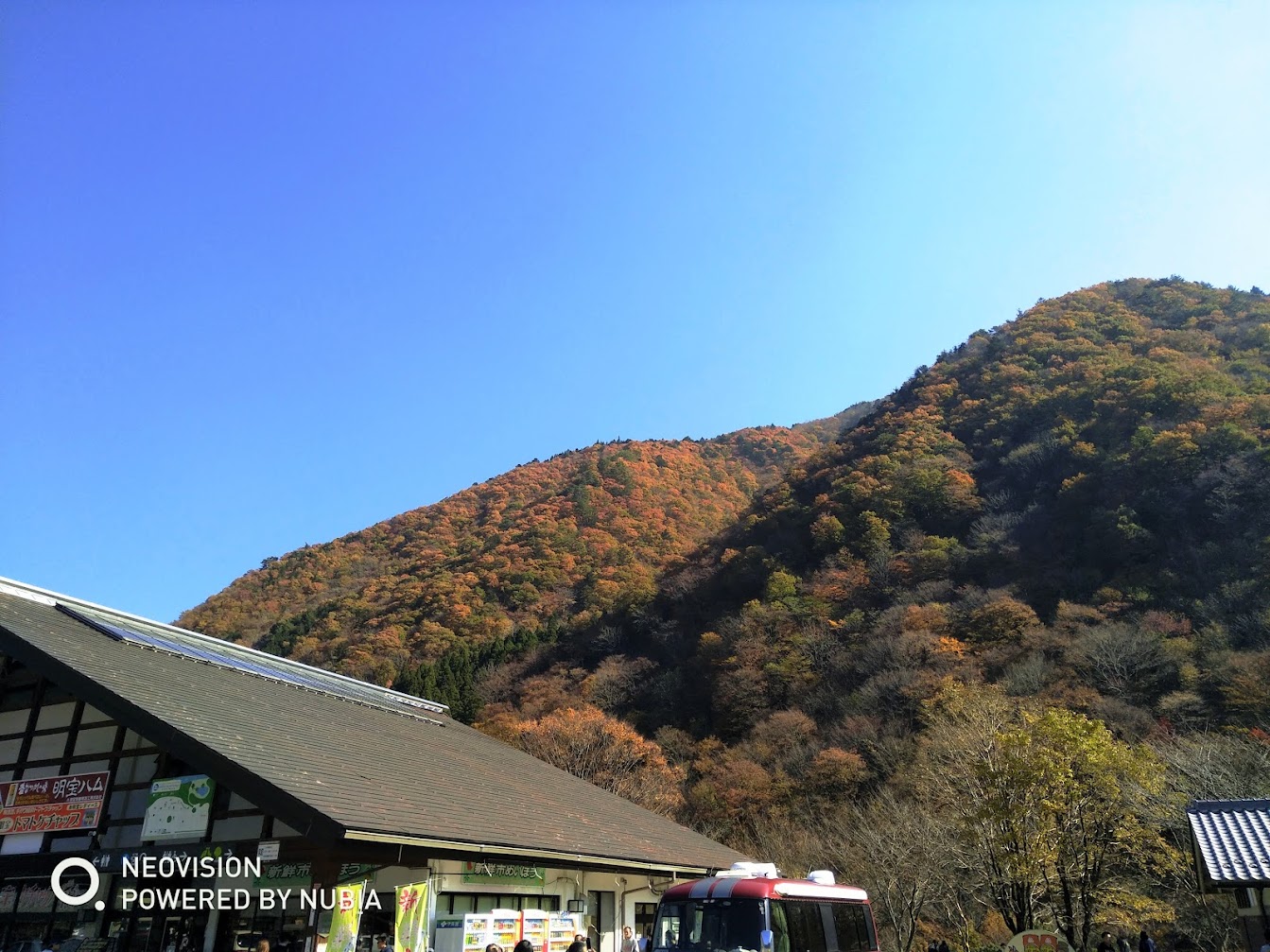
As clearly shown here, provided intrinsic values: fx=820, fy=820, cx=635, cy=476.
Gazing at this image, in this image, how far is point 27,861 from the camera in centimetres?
1168

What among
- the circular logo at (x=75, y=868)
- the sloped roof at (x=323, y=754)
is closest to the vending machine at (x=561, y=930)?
the sloped roof at (x=323, y=754)

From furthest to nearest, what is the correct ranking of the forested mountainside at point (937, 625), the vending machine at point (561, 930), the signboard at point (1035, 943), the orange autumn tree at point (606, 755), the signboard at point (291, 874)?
1. the orange autumn tree at point (606, 755)
2. the forested mountainside at point (937, 625)
3. the signboard at point (1035, 943)
4. the vending machine at point (561, 930)
5. the signboard at point (291, 874)

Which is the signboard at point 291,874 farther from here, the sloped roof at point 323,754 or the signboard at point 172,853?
the sloped roof at point 323,754

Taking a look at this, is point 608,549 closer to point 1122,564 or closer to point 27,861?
point 1122,564

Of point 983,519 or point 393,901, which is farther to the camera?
point 983,519

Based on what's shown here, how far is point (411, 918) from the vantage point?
10.2 m

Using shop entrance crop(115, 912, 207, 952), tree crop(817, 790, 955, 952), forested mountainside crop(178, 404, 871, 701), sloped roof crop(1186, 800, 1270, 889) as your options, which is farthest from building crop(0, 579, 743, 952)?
forested mountainside crop(178, 404, 871, 701)

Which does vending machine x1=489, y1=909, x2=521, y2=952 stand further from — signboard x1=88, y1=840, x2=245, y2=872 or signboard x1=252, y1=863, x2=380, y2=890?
signboard x1=88, y1=840, x2=245, y2=872

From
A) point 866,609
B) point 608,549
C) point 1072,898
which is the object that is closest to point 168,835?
point 1072,898

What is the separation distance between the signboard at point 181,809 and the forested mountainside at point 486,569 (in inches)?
1386

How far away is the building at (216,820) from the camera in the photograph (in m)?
10.1

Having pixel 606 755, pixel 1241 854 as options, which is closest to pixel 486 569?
pixel 606 755

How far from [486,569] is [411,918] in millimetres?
54311

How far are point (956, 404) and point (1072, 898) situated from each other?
50028 mm
